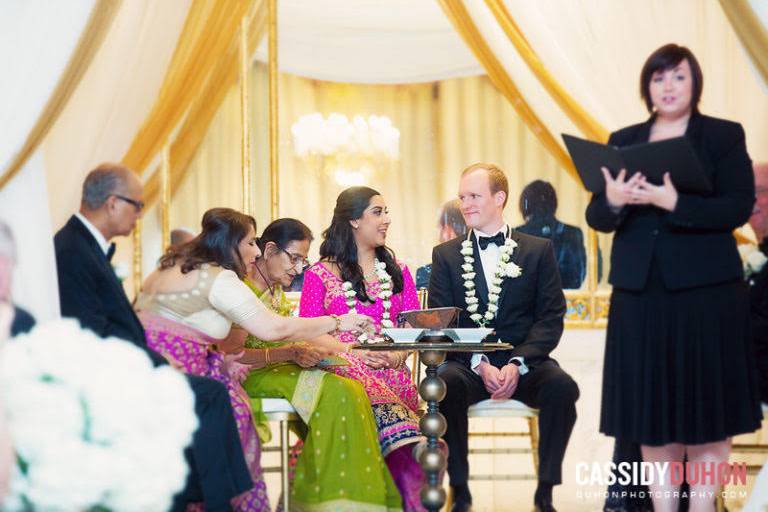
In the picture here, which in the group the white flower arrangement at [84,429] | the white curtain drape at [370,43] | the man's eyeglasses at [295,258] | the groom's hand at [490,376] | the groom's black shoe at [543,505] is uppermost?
the white curtain drape at [370,43]

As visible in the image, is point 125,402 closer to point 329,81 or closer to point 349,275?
point 349,275

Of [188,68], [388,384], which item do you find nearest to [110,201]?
[388,384]

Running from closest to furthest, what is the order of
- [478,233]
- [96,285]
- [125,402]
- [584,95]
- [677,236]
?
[125,402]
[677,236]
[96,285]
[478,233]
[584,95]

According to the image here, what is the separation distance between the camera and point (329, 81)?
6035 mm

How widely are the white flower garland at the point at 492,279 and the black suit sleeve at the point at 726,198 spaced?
3.66 feet

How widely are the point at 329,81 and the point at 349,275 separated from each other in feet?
6.97

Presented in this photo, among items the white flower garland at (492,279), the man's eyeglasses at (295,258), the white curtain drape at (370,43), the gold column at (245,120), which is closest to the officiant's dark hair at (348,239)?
the man's eyeglasses at (295,258)

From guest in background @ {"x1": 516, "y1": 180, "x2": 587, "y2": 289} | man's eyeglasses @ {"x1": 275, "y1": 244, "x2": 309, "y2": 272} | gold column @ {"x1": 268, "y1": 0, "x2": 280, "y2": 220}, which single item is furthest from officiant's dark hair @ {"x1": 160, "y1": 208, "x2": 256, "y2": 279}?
guest in background @ {"x1": 516, "y1": 180, "x2": 587, "y2": 289}

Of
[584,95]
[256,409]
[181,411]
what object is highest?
[584,95]

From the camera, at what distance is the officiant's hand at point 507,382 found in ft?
12.6

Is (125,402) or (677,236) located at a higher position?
(677,236)

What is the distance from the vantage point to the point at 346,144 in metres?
6.02

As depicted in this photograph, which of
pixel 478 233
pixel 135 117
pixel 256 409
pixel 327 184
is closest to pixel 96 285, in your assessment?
pixel 256 409

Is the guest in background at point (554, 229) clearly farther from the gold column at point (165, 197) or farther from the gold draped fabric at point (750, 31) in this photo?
the gold draped fabric at point (750, 31)
